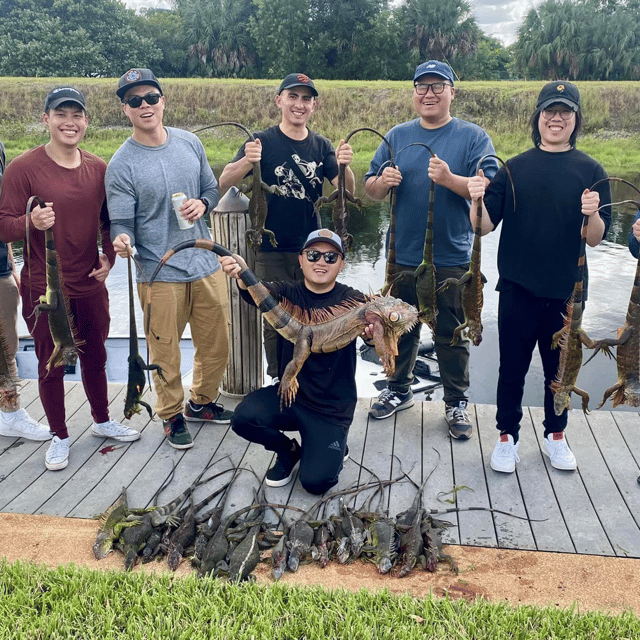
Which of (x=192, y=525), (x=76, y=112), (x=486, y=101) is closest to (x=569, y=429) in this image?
(x=192, y=525)

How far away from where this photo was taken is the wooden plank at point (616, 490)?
417 centimetres

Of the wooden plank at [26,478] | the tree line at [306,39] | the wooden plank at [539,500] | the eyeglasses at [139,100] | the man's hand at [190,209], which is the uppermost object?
the tree line at [306,39]

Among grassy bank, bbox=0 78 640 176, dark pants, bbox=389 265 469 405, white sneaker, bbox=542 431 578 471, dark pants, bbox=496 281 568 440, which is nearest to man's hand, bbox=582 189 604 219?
dark pants, bbox=496 281 568 440

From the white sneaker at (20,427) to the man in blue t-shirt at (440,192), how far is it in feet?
10.0

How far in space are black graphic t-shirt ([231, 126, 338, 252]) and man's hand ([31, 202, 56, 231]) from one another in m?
1.62

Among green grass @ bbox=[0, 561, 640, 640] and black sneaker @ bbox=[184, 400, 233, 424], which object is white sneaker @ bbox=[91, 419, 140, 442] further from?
green grass @ bbox=[0, 561, 640, 640]

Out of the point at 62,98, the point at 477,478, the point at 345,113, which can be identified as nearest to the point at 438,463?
the point at 477,478

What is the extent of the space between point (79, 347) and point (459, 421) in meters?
2.97

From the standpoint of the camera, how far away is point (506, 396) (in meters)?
4.81

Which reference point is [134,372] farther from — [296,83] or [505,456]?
[505,456]

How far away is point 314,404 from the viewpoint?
4.68m

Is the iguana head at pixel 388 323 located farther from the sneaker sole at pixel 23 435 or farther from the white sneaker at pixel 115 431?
the sneaker sole at pixel 23 435

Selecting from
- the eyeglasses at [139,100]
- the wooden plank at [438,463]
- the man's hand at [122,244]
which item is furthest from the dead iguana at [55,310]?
the wooden plank at [438,463]

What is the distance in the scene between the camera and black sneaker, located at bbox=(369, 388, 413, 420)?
5707 millimetres
